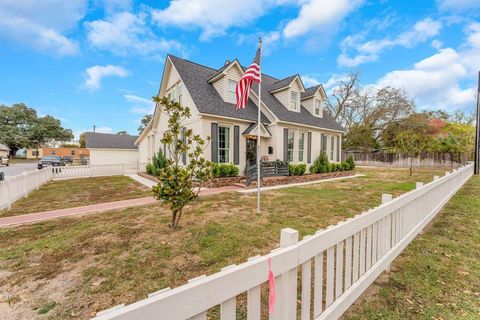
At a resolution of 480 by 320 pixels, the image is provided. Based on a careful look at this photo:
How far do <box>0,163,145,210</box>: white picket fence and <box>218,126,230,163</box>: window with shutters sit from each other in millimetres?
7904

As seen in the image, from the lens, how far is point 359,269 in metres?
2.40

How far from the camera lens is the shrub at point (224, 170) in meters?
10.4

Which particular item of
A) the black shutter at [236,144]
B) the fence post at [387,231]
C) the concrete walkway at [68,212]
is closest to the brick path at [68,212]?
the concrete walkway at [68,212]

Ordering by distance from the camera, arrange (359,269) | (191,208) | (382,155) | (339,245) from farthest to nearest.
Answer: (382,155) → (191,208) → (359,269) → (339,245)

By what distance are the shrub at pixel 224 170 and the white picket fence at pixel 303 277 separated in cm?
794

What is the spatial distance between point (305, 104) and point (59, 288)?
56.9 feet

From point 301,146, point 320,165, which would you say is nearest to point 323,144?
point 320,165

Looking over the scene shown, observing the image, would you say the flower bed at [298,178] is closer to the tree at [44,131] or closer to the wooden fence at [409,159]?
the wooden fence at [409,159]

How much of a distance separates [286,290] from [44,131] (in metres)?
59.8

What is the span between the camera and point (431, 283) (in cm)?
272

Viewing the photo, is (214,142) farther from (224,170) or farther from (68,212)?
(68,212)

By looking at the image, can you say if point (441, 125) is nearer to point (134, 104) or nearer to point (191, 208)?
point (191, 208)

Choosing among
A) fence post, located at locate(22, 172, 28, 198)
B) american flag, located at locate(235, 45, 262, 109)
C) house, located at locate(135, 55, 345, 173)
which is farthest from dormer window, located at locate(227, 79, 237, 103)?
fence post, located at locate(22, 172, 28, 198)

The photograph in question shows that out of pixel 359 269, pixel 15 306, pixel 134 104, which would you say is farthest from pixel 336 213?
pixel 134 104
